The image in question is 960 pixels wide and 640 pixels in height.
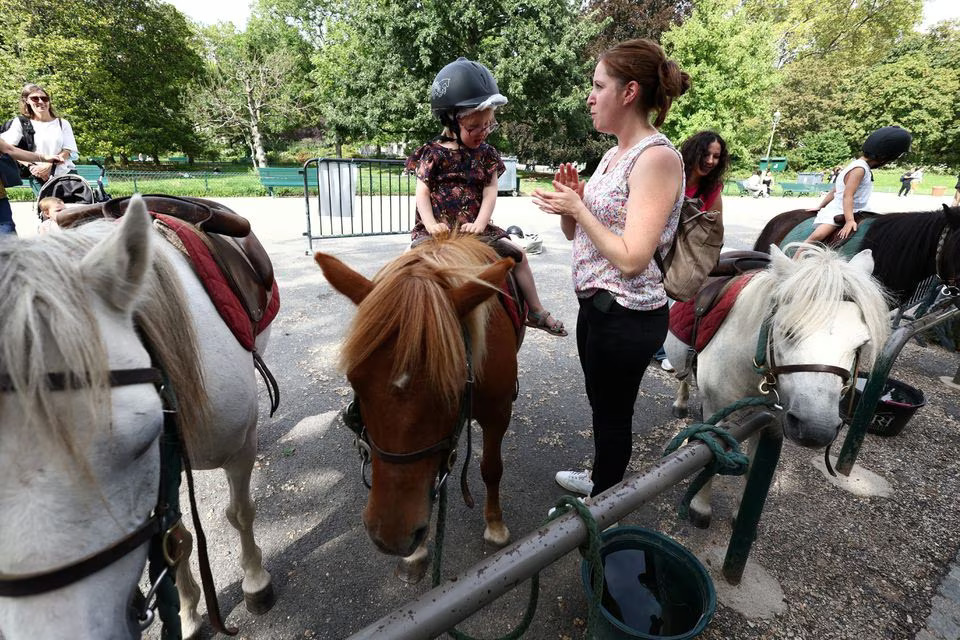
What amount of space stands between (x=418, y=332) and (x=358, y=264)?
687 cm

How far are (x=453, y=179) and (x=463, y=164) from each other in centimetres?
12

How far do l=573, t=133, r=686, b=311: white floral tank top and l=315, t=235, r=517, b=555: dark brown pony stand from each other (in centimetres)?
65

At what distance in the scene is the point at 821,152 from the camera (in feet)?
125

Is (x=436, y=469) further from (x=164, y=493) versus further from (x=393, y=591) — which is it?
(x=393, y=591)

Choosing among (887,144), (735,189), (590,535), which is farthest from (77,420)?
(735,189)

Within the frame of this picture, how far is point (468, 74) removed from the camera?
261cm

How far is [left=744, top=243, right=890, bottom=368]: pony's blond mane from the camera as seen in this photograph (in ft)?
6.27

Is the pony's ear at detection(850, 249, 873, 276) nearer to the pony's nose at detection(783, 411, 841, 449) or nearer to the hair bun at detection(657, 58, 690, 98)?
the pony's nose at detection(783, 411, 841, 449)

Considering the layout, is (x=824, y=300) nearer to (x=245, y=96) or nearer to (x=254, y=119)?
(x=254, y=119)

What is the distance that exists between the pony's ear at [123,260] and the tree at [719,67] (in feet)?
92.4

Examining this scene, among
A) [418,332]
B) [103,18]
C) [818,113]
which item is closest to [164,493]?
[418,332]

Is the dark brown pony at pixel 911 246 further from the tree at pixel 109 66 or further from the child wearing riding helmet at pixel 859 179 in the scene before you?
the tree at pixel 109 66

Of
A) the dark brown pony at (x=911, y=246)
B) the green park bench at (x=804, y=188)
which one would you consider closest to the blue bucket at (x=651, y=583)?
the dark brown pony at (x=911, y=246)

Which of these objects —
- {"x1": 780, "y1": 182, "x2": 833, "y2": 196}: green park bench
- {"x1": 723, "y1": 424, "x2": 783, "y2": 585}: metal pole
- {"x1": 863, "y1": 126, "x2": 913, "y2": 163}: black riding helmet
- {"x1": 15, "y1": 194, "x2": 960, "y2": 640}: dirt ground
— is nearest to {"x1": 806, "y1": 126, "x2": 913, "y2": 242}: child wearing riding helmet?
{"x1": 863, "y1": 126, "x2": 913, "y2": 163}: black riding helmet
